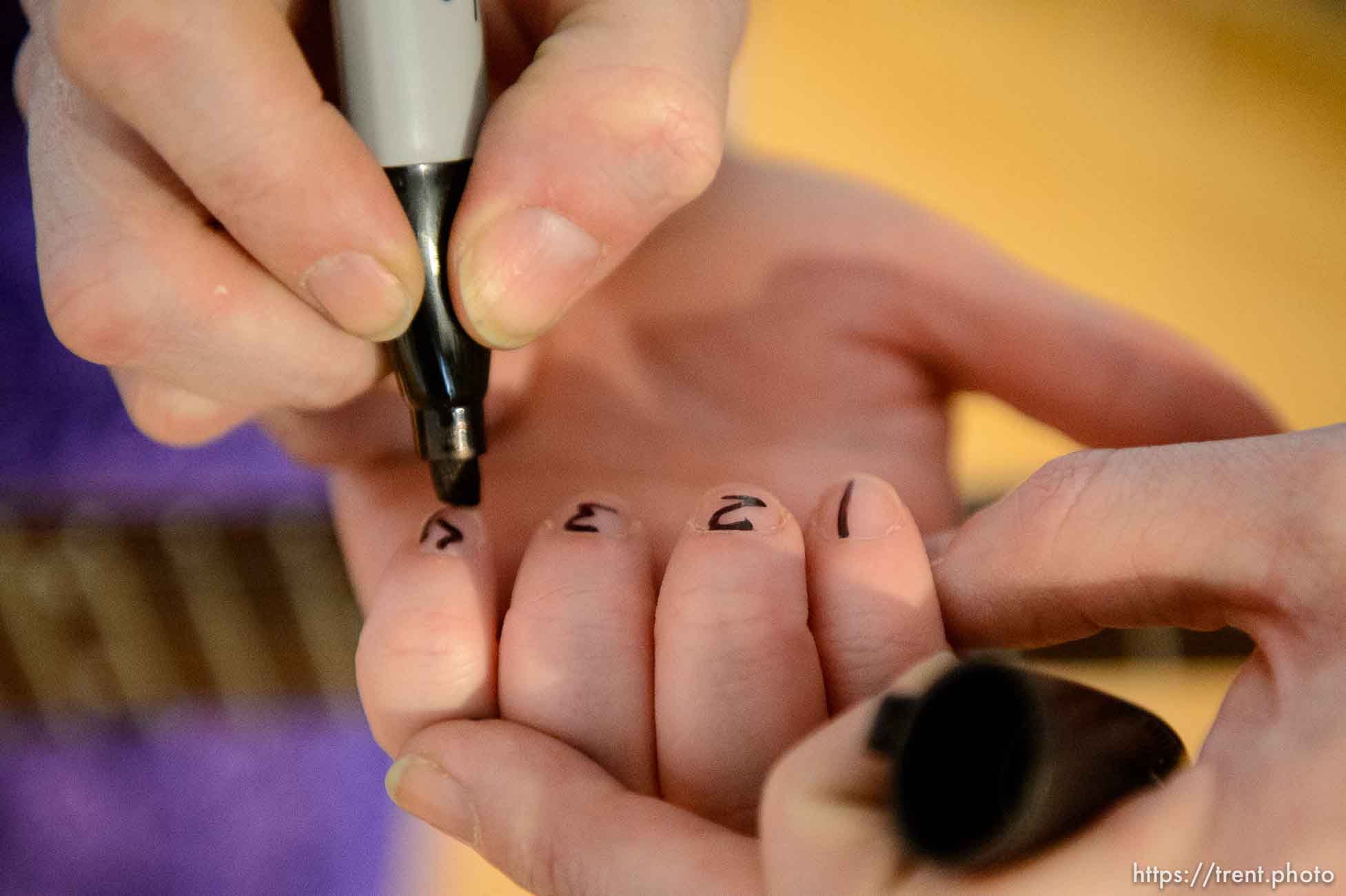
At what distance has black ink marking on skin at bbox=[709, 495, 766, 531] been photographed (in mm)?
271

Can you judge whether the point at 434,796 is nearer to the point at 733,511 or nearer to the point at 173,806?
the point at 733,511

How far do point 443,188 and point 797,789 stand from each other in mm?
167

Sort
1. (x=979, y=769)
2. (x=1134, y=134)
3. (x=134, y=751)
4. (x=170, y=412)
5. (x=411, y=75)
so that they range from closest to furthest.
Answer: (x=979, y=769)
(x=411, y=75)
(x=170, y=412)
(x=134, y=751)
(x=1134, y=134)

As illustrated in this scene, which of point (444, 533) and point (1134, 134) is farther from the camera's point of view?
point (1134, 134)

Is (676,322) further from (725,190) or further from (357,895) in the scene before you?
(357,895)

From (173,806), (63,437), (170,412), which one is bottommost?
(173,806)

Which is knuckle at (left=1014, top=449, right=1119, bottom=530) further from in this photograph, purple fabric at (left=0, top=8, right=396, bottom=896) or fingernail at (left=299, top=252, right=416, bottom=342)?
purple fabric at (left=0, top=8, right=396, bottom=896)

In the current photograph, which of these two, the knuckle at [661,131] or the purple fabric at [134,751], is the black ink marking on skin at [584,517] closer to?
the knuckle at [661,131]

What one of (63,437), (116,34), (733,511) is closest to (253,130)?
(116,34)

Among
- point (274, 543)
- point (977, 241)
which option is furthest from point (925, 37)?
point (274, 543)

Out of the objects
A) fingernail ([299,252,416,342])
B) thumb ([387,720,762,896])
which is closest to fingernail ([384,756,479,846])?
thumb ([387,720,762,896])

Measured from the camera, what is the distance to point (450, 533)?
0.98ft

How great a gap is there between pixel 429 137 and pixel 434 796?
0.16 m

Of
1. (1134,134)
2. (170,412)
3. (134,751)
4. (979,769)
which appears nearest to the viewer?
(979,769)
